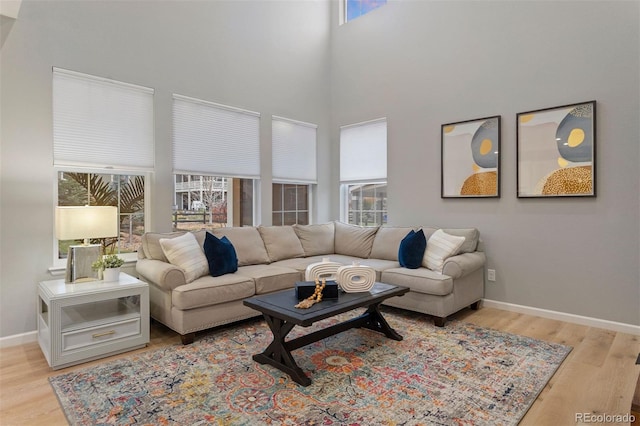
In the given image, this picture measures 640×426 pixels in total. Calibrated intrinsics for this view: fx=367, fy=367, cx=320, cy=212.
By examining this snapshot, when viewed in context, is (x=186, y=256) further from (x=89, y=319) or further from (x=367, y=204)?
(x=367, y=204)

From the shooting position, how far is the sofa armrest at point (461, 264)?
3582 millimetres

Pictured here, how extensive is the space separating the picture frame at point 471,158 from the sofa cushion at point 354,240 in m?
1.07

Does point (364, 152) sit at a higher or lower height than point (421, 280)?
higher

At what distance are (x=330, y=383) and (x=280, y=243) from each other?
2283 millimetres

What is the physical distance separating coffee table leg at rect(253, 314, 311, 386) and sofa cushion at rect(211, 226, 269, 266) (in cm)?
150

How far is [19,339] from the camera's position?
3.12m

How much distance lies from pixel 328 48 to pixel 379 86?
123 centimetres

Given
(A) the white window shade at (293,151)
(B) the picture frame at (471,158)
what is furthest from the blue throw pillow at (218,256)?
(B) the picture frame at (471,158)

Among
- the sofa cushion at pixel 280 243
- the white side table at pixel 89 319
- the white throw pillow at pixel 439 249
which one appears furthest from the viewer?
the sofa cushion at pixel 280 243

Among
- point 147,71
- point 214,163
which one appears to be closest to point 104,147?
point 147,71

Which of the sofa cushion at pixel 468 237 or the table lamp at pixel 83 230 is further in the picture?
the sofa cushion at pixel 468 237

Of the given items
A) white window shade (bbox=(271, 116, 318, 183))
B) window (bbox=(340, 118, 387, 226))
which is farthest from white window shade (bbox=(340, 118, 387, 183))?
white window shade (bbox=(271, 116, 318, 183))

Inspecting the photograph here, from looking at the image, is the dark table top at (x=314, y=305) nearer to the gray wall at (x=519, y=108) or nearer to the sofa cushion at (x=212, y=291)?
the sofa cushion at (x=212, y=291)

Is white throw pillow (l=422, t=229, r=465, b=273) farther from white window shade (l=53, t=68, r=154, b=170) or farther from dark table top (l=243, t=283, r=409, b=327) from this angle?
white window shade (l=53, t=68, r=154, b=170)
